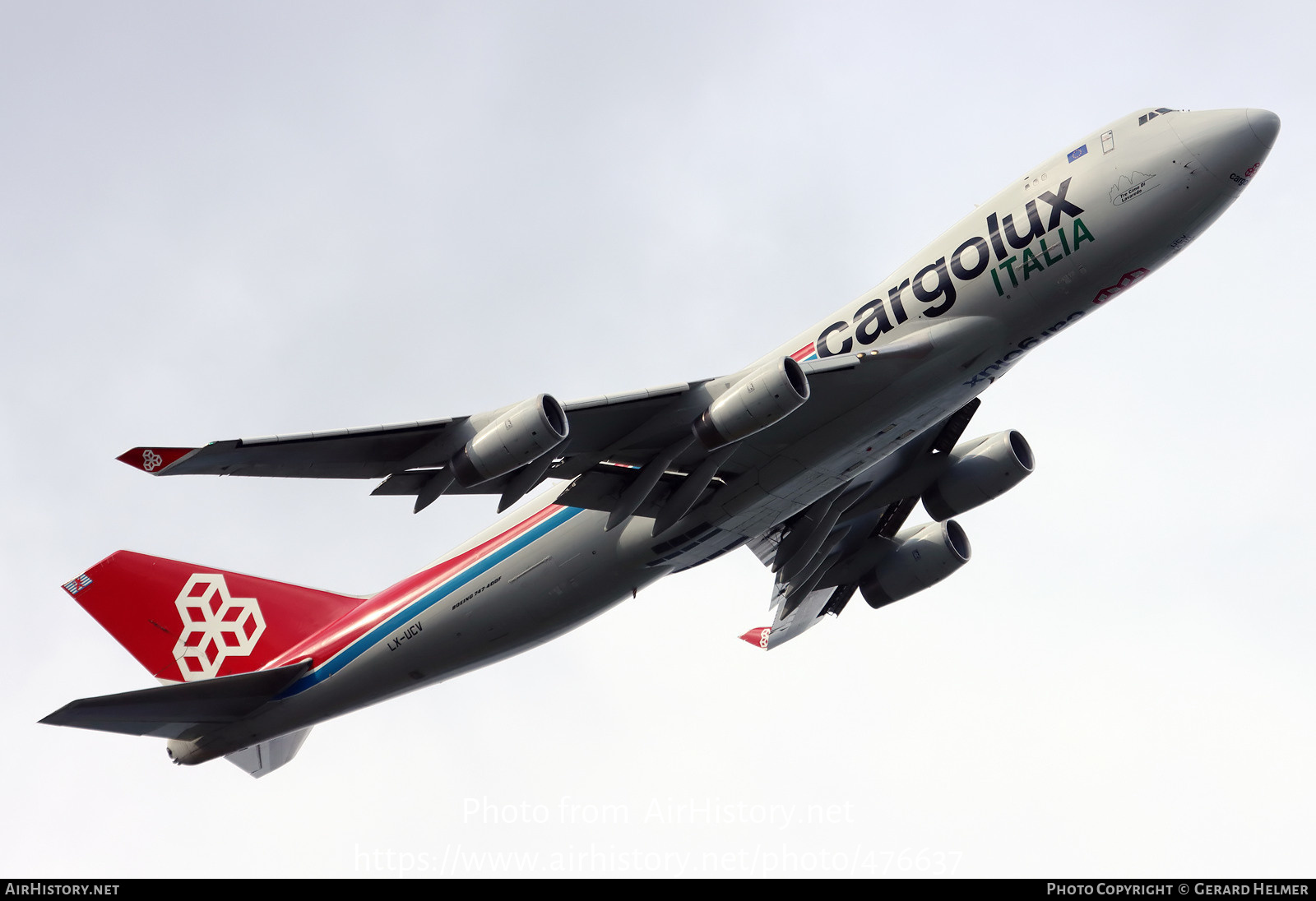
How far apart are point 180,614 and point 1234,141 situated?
1051 inches

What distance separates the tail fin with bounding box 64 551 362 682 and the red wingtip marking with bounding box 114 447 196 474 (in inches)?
477

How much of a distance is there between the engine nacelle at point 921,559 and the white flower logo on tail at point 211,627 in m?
16.4

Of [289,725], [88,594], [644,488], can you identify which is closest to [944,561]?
[644,488]

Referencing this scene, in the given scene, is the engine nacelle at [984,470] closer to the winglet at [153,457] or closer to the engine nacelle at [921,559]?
the engine nacelle at [921,559]

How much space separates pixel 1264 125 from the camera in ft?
65.6

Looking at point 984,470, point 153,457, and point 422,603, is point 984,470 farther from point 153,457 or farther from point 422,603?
point 153,457

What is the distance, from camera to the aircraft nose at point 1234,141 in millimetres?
19906

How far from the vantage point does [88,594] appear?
29.9m

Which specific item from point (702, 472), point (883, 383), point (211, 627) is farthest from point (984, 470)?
point (211, 627)

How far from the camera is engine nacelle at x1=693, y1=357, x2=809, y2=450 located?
19656mm

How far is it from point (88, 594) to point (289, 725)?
717cm

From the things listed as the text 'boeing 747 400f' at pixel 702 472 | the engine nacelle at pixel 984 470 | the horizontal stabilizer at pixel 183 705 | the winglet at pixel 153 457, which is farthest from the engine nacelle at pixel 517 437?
the engine nacelle at pixel 984 470

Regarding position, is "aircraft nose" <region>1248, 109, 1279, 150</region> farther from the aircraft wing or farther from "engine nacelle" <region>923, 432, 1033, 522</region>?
"engine nacelle" <region>923, 432, 1033, 522</region>

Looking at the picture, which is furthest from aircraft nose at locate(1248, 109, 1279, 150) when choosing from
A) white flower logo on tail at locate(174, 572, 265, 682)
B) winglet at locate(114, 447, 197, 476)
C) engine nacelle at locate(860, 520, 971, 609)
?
white flower logo on tail at locate(174, 572, 265, 682)
